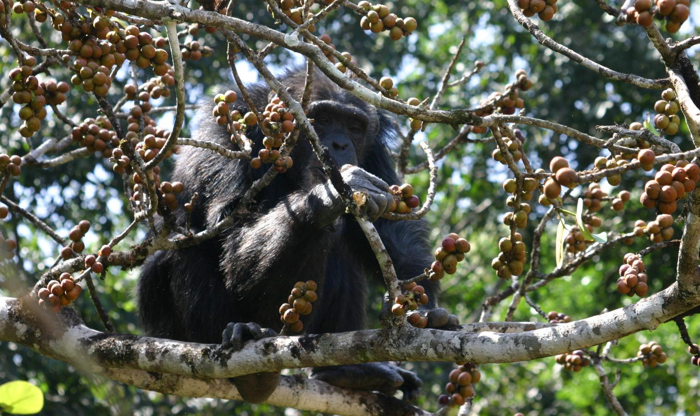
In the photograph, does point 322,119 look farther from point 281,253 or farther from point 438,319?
point 438,319

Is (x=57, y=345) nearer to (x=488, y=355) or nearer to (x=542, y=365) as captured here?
(x=488, y=355)

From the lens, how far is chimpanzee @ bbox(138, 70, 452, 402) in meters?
3.87

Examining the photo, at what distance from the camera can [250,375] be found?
373cm

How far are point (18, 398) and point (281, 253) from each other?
229cm

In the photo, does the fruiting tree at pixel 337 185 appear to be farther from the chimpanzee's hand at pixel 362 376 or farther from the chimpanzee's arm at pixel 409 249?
the chimpanzee's arm at pixel 409 249

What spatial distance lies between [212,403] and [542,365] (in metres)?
4.59

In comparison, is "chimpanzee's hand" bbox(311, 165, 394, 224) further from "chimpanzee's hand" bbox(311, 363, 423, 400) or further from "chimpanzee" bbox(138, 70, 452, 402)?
"chimpanzee's hand" bbox(311, 363, 423, 400)

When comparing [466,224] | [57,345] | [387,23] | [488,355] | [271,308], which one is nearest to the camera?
[488,355]

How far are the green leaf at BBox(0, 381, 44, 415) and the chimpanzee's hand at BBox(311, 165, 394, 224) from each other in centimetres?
166

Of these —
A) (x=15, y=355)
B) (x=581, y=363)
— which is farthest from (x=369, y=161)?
(x=15, y=355)

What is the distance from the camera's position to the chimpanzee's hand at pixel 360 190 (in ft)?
10.5

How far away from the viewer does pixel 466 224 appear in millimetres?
9758

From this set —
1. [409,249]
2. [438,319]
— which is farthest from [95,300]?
[409,249]

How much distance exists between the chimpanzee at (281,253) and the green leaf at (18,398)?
69.2 inches
